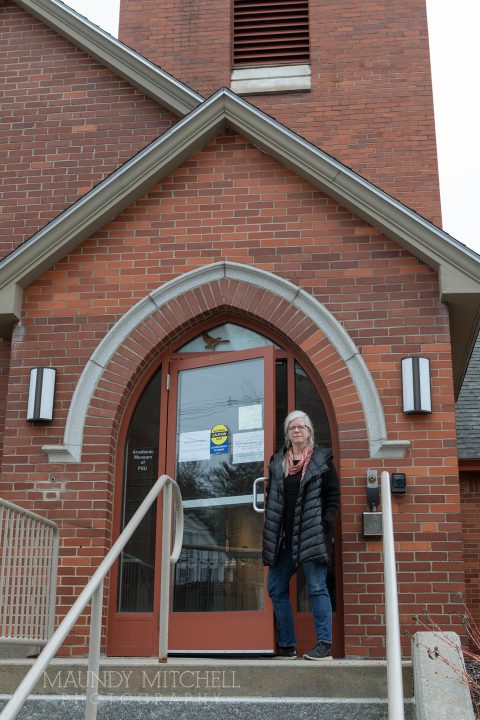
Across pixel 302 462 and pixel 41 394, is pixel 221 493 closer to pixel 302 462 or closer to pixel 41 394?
pixel 302 462

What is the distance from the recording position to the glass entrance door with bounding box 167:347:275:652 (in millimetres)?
7023

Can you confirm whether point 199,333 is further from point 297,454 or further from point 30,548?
point 30,548

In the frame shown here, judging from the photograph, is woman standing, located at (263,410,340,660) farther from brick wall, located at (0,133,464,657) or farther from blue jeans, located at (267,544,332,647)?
brick wall, located at (0,133,464,657)

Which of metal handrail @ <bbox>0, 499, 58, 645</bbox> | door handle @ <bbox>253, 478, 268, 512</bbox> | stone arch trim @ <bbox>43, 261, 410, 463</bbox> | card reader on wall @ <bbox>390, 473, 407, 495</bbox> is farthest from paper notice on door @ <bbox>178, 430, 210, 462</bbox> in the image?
card reader on wall @ <bbox>390, 473, 407, 495</bbox>

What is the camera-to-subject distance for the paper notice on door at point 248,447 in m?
7.38

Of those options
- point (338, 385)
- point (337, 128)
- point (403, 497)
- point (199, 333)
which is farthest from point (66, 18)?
point (403, 497)

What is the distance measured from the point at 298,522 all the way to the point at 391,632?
2.20 m

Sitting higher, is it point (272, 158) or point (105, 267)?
point (272, 158)

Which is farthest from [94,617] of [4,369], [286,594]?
[4,369]

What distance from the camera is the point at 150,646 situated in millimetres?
7121

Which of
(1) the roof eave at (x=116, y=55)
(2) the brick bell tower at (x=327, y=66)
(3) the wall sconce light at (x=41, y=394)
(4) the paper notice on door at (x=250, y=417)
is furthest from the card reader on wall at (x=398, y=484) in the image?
(1) the roof eave at (x=116, y=55)

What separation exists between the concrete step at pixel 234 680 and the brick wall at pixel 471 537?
22.2 ft

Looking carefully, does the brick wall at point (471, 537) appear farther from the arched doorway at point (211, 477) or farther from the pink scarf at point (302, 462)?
the pink scarf at point (302, 462)

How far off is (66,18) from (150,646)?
6.70 meters
